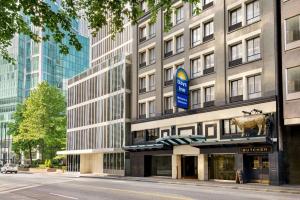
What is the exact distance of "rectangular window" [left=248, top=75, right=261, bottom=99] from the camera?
37.6m

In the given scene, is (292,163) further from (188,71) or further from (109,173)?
(109,173)

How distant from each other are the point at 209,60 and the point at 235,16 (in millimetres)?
5170

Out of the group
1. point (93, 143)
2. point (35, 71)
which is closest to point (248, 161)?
point (93, 143)

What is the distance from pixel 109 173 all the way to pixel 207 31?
87.7ft

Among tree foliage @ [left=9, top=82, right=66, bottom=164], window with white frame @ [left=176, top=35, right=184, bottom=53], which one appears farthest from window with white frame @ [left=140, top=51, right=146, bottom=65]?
tree foliage @ [left=9, top=82, right=66, bottom=164]

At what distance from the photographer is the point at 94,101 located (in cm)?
6694

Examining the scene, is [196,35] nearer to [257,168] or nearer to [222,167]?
[222,167]

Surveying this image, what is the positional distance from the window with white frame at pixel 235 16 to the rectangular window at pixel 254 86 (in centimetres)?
575

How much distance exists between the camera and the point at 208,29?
4441cm

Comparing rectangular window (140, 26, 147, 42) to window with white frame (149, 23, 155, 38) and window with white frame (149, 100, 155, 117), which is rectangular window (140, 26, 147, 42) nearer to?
window with white frame (149, 23, 155, 38)

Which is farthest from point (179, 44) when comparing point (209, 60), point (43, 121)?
point (43, 121)

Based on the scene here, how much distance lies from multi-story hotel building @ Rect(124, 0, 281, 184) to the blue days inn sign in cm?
66

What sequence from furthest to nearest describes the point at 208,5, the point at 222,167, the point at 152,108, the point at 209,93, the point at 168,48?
the point at 152,108, the point at 168,48, the point at 208,5, the point at 209,93, the point at 222,167

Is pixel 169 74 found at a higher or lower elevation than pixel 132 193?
higher
